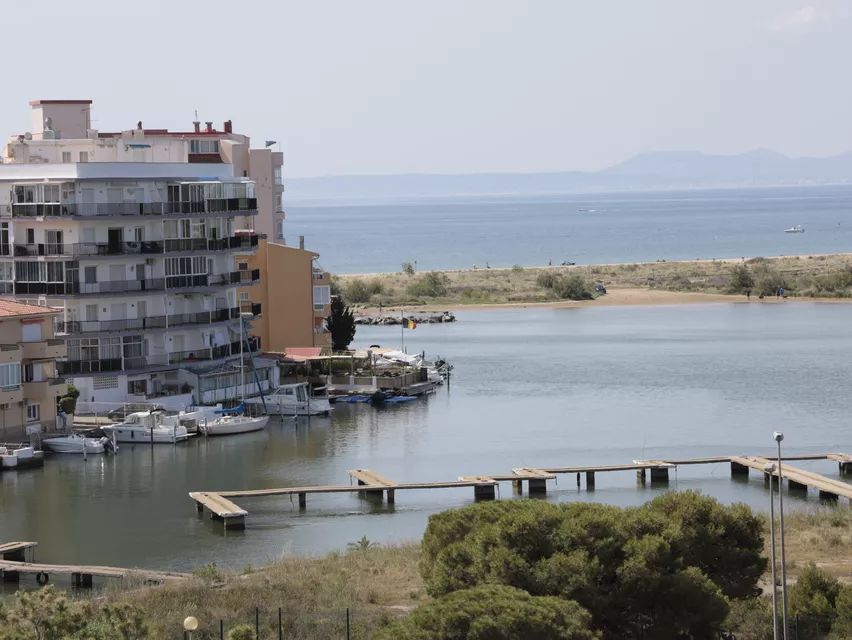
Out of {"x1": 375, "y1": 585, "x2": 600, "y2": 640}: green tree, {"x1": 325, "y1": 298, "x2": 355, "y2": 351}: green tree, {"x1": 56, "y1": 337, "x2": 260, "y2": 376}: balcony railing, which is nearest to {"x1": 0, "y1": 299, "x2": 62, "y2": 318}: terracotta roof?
{"x1": 56, "y1": 337, "x2": 260, "y2": 376}: balcony railing

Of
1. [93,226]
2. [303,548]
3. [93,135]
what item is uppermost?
[93,135]

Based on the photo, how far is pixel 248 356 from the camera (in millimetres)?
60469

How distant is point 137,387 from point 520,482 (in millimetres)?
18020

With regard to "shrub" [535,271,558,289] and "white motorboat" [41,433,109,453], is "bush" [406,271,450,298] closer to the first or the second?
"shrub" [535,271,558,289]

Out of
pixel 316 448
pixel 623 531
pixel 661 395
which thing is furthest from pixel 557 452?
pixel 623 531

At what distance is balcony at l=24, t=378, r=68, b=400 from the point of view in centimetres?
4912

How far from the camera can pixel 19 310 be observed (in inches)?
1934

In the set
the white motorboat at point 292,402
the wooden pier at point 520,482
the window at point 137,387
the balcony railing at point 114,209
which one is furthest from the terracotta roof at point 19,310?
the wooden pier at point 520,482

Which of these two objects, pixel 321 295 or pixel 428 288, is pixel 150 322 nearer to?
pixel 321 295

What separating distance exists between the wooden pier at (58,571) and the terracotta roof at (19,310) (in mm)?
14328

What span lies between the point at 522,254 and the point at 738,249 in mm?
25490

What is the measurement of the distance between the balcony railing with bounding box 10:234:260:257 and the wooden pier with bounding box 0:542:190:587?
21377 millimetres

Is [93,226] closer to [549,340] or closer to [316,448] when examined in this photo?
[316,448]

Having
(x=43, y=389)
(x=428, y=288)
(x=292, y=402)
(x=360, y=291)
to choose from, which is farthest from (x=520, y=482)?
(x=428, y=288)
